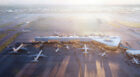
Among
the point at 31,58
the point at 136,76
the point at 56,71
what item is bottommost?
the point at 136,76

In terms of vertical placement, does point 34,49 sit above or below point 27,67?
above

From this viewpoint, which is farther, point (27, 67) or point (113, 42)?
point (113, 42)

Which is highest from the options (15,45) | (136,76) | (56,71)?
(15,45)

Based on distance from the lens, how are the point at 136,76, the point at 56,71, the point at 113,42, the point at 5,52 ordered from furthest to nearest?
the point at 113,42 < the point at 5,52 < the point at 56,71 < the point at 136,76

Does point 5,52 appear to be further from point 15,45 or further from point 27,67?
point 27,67

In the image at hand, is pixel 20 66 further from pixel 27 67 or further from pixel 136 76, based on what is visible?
pixel 136 76

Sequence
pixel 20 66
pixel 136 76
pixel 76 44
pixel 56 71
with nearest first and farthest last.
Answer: pixel 136 76 < pixel 56 71 < pixel 20 66 < pixel 76 44

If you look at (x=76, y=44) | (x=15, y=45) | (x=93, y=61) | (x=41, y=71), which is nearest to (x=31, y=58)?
(x=41, y=71)

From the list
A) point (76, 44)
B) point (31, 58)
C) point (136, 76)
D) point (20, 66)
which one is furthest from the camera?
point (76, 44)

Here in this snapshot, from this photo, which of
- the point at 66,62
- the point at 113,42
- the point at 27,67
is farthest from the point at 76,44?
the point at 27,67
